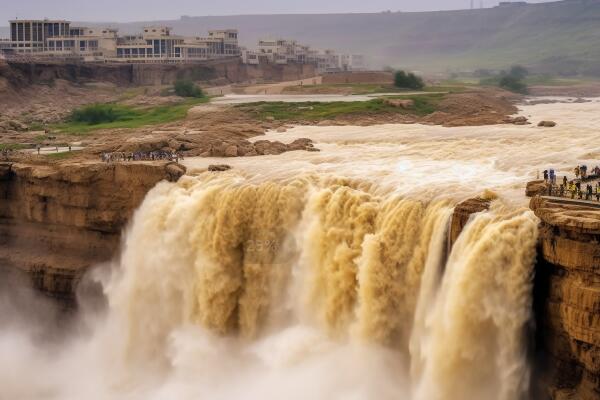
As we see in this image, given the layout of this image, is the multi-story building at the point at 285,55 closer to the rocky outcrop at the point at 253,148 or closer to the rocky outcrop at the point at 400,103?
the rocky outcrop at the point at 400,103

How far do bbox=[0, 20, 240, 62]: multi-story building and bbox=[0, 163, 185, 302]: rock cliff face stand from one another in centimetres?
6366

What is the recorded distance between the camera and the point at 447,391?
27.1 meters

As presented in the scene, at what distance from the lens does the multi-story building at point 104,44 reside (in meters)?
109

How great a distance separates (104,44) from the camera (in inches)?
4382

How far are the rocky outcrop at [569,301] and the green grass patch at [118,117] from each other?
1607 inches

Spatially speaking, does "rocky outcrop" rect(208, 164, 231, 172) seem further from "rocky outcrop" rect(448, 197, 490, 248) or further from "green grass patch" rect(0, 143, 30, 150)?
"green grass patch" rect(0, 143, 30, 150)

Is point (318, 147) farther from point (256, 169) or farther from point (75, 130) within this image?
point (75, 130)

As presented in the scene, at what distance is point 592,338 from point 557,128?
3012 centimetres

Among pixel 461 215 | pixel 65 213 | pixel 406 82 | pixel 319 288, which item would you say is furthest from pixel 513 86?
pixel 461 215

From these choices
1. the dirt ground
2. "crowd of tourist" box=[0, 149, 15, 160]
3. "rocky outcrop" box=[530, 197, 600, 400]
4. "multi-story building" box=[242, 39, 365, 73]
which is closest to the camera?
"rocky outcrop" box=[530, 197, 600, 400]

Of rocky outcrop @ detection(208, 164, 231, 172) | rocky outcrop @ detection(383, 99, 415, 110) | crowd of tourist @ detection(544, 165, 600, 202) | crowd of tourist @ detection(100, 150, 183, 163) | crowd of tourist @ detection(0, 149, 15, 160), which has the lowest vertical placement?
crowd of tourist @ detection(0, 149, 15, 160)

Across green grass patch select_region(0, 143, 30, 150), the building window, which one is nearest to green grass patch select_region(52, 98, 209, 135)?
green grass patch select_region(0, 143, 30, 150)

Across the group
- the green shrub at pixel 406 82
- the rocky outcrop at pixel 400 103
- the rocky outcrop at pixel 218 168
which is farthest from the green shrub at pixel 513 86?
the rocky outcrop at pixel 218 168

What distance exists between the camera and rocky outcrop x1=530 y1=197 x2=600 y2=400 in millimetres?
24047
